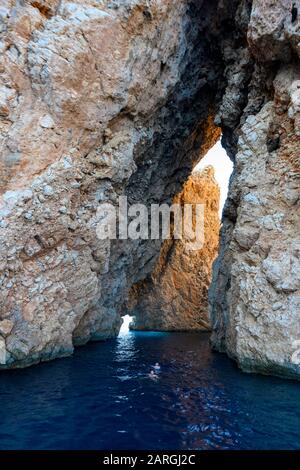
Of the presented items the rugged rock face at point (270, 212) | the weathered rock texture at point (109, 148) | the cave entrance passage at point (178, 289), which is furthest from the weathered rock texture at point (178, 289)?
the rugged rock face at point (270, 212)

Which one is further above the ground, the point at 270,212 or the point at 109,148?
the point at 109,148

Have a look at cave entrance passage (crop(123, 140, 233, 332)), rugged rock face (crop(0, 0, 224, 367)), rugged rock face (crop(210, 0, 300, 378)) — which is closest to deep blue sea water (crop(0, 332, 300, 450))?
rugged rock face (crop(210, 0, 300, 378))

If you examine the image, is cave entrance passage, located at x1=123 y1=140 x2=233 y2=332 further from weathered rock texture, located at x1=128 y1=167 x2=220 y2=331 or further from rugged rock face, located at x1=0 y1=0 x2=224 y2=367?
rugged rock face, located at x1=0 y1=0 x2=224 y2=367

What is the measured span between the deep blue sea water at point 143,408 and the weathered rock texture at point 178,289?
2375cm

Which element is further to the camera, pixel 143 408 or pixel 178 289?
pixel 178 289

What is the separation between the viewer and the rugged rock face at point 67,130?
1574cm

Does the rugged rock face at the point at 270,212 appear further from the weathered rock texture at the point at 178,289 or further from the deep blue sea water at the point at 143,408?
the weathered rock texture at the point at 178,289

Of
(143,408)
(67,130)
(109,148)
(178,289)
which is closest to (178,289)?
(178,289)

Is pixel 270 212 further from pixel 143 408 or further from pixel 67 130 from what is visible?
pixel 67 130

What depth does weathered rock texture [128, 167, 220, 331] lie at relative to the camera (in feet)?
135

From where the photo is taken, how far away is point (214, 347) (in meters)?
23.8

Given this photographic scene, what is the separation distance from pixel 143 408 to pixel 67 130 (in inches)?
514

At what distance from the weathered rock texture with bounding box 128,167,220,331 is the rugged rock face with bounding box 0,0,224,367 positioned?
1858 centimetres

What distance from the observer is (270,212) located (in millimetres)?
16531
